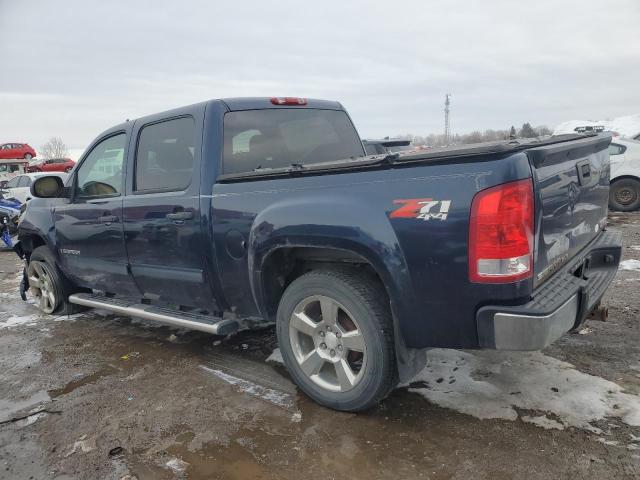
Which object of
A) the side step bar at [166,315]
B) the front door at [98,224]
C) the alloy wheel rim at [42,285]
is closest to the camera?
the side step bar at [166,315]

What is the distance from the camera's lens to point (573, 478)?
2.32 metres

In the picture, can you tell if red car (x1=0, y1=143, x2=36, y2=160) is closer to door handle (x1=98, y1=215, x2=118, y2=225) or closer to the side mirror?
the side mirror

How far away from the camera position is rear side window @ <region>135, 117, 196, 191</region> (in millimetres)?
3801

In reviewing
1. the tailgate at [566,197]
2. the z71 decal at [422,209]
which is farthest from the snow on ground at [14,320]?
the tailgate at [566,197]

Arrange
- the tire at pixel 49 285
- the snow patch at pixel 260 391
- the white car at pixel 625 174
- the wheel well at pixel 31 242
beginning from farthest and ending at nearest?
1. the white car at pixel 625 174
2. the wheel well at pixel 31 242
3. the tire at pixel 49 285
4. the snow patch at pixel 260 391

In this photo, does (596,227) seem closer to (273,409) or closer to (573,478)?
(573,478)

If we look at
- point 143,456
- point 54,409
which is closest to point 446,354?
point 143,456

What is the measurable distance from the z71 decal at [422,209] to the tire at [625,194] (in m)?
9.94

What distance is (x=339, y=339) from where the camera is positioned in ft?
9.87

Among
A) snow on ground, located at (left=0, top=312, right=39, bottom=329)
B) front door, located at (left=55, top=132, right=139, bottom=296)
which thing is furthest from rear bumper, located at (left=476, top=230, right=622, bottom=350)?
snow on ground, located at (left=0, top=312, right=39, bottom=329)

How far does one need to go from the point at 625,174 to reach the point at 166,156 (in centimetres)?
1005

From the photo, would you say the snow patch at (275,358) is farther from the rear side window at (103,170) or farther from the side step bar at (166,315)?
the rear side window at (103,170)

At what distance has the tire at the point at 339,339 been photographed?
280 centimetres

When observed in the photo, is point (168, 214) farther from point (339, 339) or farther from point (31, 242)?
point (31, 242)
